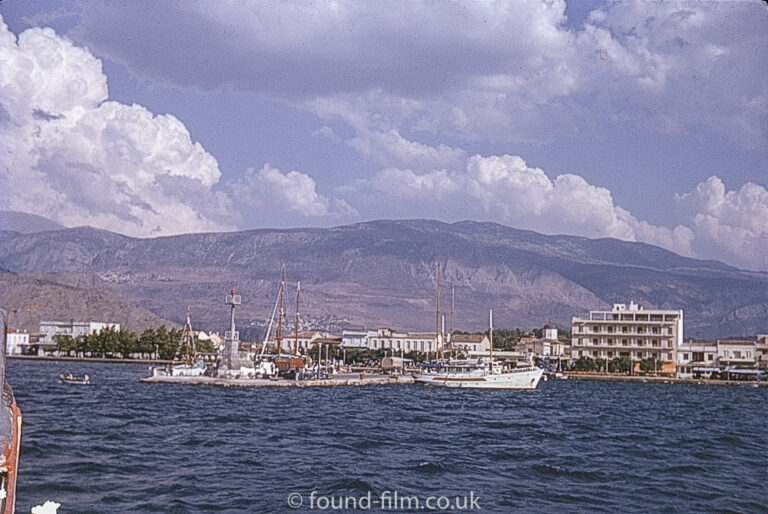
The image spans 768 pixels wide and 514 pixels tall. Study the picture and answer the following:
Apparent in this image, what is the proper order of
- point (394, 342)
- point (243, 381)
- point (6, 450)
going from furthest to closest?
point (394, 342)
point (243, 381)
point (6, 450)

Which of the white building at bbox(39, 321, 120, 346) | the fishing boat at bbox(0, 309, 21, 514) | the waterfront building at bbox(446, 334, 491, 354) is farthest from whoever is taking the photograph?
the white building at bbox(39, 321, 120, 346)

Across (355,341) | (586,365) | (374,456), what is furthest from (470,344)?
(374,456)

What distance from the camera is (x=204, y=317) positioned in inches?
6811

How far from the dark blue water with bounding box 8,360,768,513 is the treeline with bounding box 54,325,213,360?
168 ft

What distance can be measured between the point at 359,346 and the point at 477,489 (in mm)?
83538

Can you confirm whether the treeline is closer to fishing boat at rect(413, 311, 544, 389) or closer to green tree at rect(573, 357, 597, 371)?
A: fishing boat at rect(413, 311, 544, 389)

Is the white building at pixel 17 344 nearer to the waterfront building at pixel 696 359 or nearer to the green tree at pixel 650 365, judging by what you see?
the green tree at pixel 650 365

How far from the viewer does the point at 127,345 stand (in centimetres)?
8562

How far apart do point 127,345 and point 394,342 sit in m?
28.4

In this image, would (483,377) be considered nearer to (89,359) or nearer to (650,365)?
(650,365)

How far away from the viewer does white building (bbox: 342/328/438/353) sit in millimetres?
92000

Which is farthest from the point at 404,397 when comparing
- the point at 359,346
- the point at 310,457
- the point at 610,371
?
the point at 359,346

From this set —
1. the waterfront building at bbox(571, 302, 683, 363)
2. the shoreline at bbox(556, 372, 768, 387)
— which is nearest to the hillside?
the waterfront building at bbox(571, 302, 683, 363)

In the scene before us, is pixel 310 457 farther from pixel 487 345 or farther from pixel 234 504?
pixel 487 345
